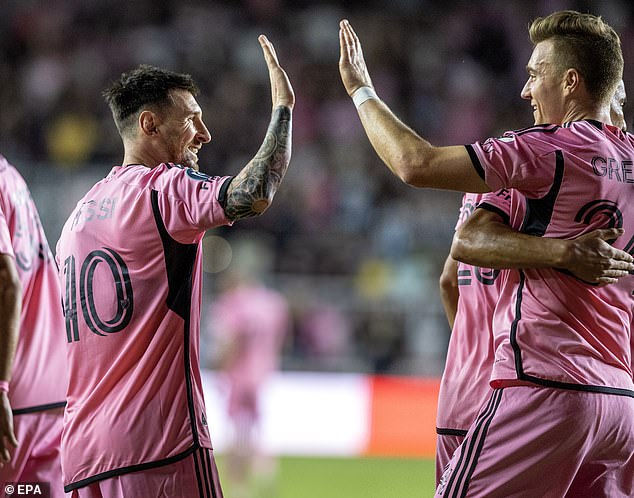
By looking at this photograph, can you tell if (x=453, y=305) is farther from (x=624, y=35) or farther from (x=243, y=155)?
(x=624, y=35)

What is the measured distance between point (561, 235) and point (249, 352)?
302 inches

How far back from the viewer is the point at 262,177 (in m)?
3.62

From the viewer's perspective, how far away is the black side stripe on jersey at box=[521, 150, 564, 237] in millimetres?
3424

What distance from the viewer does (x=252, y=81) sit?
17266mm

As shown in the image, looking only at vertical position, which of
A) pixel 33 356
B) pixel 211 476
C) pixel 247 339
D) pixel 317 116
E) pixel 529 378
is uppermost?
pixel 317 116

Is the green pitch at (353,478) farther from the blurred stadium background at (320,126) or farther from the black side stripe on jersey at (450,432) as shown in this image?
the black side stripe on jersey at (450,432)

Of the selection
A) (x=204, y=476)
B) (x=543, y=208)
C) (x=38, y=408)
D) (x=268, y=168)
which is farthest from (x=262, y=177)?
(x=38, y=408)

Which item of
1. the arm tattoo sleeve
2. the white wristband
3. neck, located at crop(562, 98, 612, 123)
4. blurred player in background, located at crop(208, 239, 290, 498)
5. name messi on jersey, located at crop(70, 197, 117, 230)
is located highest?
the white wristband

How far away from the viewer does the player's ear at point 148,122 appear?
411 centimetres

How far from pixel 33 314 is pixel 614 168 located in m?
2.67

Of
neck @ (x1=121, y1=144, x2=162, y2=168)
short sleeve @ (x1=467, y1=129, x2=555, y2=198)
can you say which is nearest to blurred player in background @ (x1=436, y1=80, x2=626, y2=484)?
short sleeve @ (x1=467, y1=129, x2=555, y2=198)

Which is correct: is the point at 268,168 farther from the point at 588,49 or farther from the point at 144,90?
the point at 588,49

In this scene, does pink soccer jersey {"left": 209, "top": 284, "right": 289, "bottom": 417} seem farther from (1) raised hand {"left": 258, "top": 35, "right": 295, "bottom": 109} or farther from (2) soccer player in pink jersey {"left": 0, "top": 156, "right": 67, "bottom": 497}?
(1) raised hand {"left": 258, "top": 35, "right": 295, "bottom": 109}

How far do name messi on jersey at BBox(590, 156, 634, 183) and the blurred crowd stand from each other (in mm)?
9512
